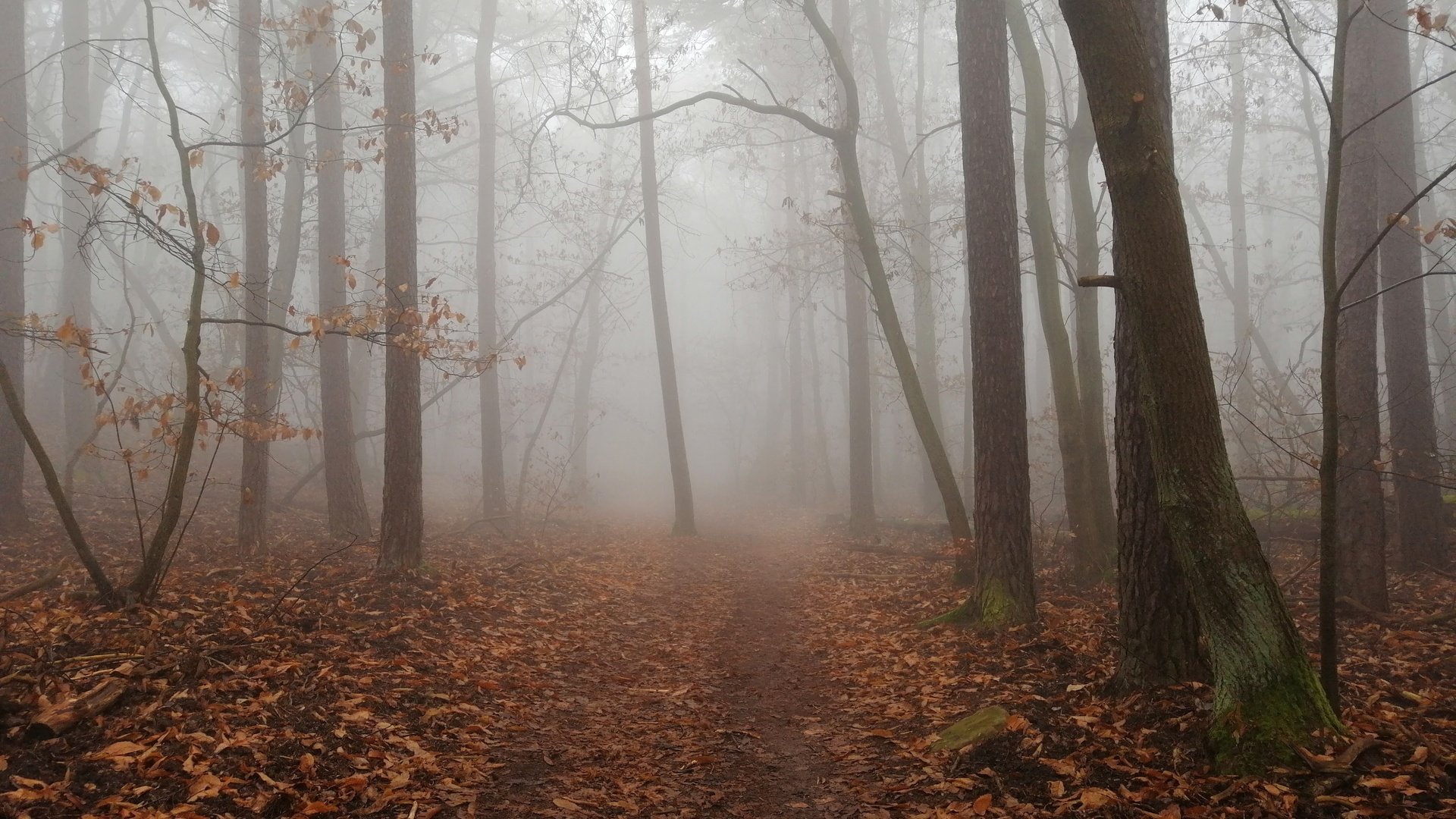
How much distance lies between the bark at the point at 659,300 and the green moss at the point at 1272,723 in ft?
41.1

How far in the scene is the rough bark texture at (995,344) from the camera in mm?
7109

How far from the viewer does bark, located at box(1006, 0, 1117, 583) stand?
27.9 ft

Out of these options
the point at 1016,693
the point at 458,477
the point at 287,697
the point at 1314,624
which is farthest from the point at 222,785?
the point at 458,477

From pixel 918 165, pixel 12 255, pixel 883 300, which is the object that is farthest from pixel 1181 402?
pixel 918 165

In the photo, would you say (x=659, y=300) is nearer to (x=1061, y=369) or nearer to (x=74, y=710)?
(x=1061, y=369)

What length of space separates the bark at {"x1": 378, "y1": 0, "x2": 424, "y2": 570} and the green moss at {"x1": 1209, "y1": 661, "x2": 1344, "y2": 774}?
22.2 feet

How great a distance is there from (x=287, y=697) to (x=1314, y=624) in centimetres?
711

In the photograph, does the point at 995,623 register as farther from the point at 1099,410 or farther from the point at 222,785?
the point at 222,785

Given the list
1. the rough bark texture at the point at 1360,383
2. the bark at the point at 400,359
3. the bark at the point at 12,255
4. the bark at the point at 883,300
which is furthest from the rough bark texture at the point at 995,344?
the bark at the point at 12,255

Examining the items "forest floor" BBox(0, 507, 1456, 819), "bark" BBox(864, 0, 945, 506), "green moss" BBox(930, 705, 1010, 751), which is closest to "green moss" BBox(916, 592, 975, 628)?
"forest floor" BBox(0, 507, 1456, 819)

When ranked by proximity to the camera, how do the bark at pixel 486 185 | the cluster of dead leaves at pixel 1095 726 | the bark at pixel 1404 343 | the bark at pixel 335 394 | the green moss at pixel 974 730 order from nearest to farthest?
the cluster of dead leaves at pixel 1095 726 → the green moss at pixel 974 730 → the bark at pixel 1404 343 → the bark at pixel 335 394 → the bark at pixel 486 185

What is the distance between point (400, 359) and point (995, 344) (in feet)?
18.6

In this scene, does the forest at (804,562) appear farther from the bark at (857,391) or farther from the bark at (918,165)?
the bark at (918,165)

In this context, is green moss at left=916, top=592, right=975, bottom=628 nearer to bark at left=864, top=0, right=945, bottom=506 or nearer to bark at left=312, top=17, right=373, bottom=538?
bark at left=312, top=17, right=373, bottom=538
